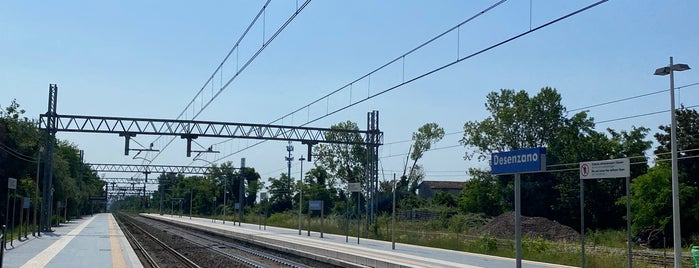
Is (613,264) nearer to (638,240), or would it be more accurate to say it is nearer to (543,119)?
(638,240)

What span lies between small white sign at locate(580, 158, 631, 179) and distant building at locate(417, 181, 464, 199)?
318 ft

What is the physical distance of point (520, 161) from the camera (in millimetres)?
14812

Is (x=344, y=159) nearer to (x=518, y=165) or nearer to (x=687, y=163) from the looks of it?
(x=687, y=163)

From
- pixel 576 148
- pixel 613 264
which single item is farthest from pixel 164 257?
pixel 576 148

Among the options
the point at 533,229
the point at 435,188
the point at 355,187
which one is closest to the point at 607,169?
the point at 355,187

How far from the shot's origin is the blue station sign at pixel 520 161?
14180 mm

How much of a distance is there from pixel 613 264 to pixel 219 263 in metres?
13.3

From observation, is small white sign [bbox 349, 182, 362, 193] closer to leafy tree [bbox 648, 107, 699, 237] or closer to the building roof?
leafy tree [bbox 648, 107, 699, 237]

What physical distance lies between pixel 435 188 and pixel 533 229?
7291 centimetres

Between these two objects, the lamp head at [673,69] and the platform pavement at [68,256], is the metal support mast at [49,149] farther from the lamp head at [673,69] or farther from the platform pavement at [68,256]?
the lamp head at [673,69]

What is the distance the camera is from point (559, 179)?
219ft

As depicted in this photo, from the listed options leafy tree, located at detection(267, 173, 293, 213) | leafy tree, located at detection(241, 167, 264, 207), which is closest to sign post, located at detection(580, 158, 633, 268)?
leafy tree, located at detection(267, 173, 293, 213)

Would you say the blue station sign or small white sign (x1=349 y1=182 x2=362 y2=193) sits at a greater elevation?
the blue station sign

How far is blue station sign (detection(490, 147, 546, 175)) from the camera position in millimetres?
14180
